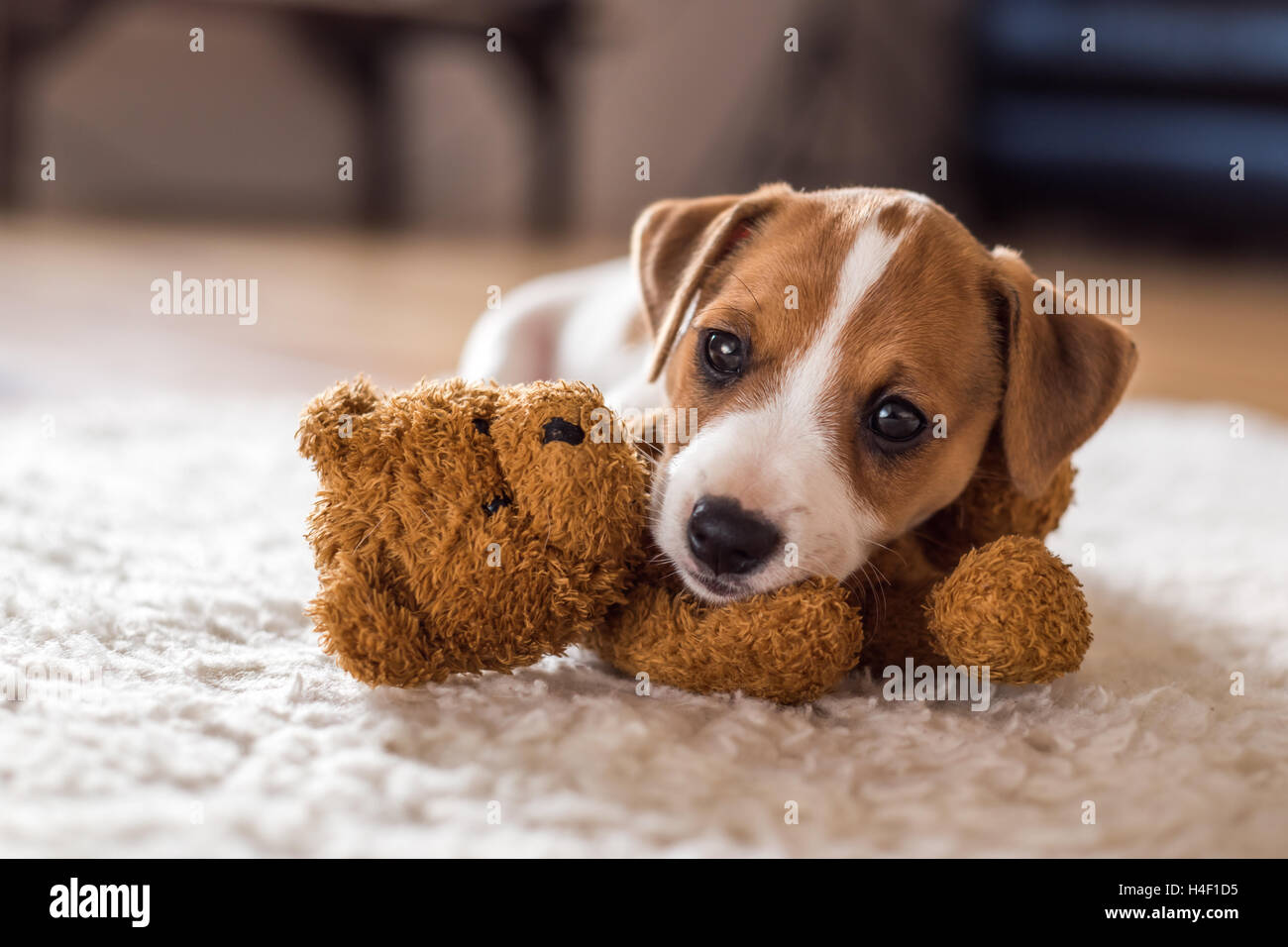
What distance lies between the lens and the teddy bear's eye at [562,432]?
1835 millimetres

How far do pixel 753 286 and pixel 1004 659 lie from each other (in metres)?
0.80

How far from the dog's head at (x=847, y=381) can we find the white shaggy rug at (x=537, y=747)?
11.6 inches

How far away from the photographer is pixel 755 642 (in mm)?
1866

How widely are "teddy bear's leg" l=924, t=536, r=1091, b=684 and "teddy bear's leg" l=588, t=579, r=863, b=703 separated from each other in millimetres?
153

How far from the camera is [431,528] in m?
1.82

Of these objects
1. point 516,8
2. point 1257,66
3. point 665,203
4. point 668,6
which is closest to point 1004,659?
point 665,203

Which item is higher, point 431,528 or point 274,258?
point 274,258

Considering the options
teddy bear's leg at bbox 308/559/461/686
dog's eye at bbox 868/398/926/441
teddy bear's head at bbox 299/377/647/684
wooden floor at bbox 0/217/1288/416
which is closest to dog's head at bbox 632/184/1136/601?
dog's eye at bbox 868/398/926/441

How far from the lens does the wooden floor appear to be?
502 cm

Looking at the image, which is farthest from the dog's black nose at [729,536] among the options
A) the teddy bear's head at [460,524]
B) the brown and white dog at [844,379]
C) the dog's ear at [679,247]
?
the dog's ear at [679,247]

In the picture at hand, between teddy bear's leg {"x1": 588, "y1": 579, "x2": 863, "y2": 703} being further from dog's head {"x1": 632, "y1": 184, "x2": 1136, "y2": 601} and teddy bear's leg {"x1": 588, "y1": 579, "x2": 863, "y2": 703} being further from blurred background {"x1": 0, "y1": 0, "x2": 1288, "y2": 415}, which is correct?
blurred background {"x1": 0, "y1": 0, "x2": 1288, "y2": 415}

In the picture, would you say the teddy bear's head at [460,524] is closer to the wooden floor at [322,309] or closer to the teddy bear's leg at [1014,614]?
the teddy bear's leg at [1014,614]
